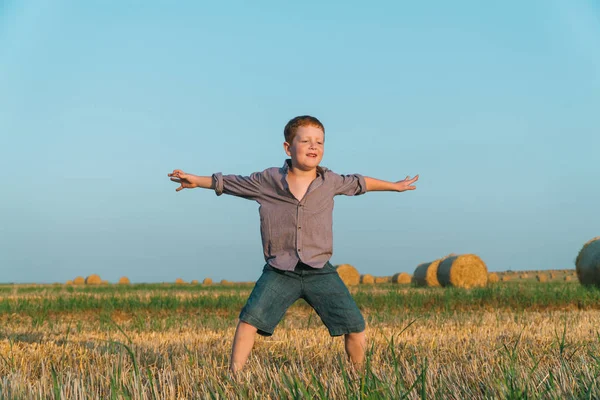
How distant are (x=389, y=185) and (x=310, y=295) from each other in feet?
3.55

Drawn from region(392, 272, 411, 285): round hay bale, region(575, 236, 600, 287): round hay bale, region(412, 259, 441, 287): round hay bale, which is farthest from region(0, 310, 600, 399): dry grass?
region(392, 272, 411, 285): round hay bale

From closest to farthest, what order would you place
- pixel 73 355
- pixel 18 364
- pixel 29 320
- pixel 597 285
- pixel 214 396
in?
pixel 214 396, pixel 18 364, pixel 73 355, pixel 29 320, pixel 597 285

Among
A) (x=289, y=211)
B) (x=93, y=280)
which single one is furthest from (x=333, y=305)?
(x=93, y=280)

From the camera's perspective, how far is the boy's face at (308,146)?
14.3 ft

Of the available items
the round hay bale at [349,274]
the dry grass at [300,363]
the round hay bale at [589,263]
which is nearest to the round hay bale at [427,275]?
the round hay bale at [349,274]

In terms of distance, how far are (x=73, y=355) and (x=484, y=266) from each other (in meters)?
18.8

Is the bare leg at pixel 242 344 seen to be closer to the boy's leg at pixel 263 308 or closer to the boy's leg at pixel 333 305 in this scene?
the boy's leg at pixel 263 308

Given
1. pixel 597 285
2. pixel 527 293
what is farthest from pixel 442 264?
pixel 527 293

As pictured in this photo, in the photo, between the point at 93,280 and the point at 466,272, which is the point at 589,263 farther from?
the point at 93,280

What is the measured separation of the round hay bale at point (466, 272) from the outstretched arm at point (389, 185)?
17525 millimetres

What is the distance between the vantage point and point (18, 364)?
457 centimetres

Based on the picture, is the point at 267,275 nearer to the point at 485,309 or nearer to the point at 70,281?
the point at 485,309

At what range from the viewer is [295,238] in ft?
14.1

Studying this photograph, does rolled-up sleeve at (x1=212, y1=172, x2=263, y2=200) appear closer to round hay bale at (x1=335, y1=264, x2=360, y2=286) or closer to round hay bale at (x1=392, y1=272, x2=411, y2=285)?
round hay bale at (x1=335, y1=264, x2=360, y2=286)
